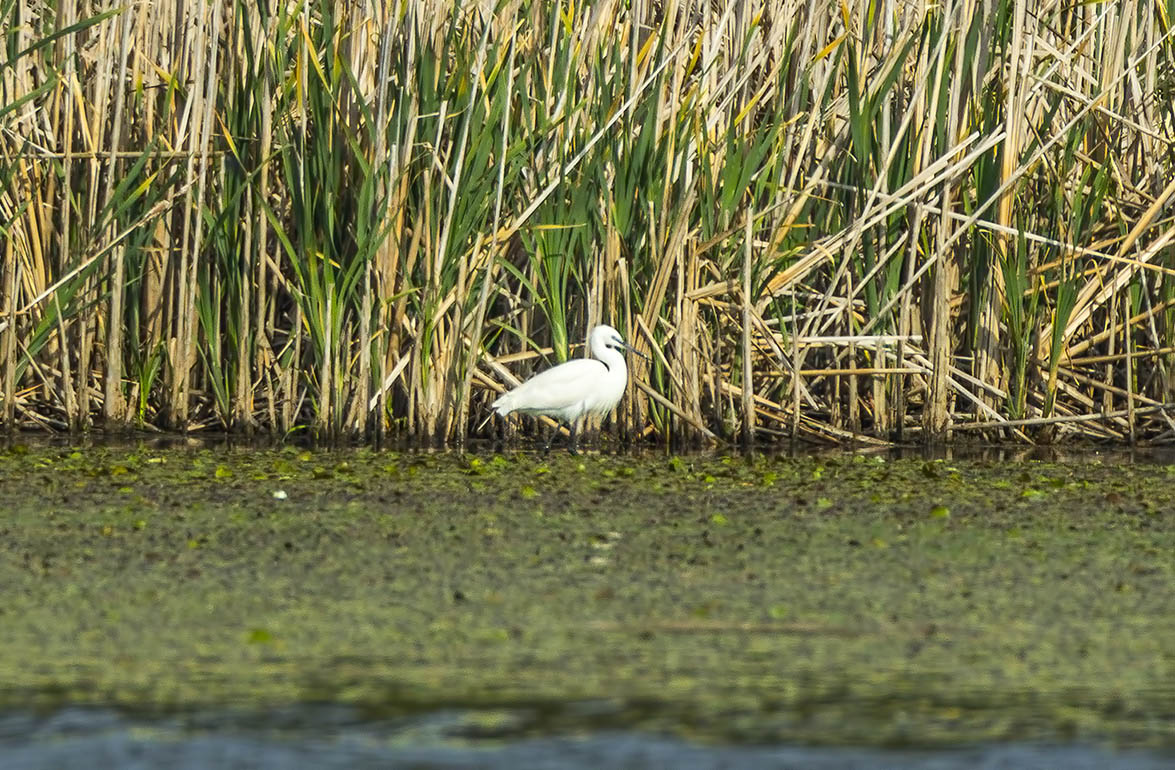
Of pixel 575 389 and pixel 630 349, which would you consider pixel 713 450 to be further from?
pixel 575 389

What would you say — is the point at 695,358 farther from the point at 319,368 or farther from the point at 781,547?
the point at 781,547

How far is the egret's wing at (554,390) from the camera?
835 cm

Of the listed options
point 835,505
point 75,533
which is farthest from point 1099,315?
point 75,533

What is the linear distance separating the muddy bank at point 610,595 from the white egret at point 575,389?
0.65 m

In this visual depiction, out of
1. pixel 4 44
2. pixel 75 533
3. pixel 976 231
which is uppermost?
pixel 4 44

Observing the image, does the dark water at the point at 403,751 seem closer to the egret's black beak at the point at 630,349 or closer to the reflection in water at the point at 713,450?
the reflection in water at the point at 713,450

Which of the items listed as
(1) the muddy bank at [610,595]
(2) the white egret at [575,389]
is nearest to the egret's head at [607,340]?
(2) the white egret at [575,389]

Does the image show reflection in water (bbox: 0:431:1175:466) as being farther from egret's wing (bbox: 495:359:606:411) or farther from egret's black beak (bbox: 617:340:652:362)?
egret's black beak (bbox: 617:340:652:362)

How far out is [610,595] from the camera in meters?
4.99

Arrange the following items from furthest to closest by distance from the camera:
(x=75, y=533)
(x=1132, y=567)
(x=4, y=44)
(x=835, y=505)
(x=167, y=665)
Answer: (x=4, y=44), (x=835, y=505), (x=75, y=533), (x=1132, y=567), (x=167, y=665)

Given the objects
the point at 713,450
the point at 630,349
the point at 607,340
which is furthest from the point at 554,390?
the point at 713,450

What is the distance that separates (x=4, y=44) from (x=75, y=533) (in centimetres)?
378

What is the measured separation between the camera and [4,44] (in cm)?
896

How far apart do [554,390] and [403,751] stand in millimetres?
5015
